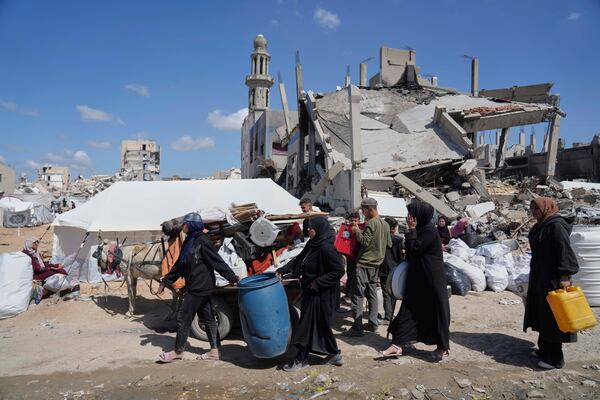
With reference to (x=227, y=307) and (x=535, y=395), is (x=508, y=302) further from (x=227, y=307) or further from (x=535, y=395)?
(x=227, y=307)

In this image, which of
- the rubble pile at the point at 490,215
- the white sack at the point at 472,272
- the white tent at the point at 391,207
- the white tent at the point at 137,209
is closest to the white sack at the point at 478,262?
the rubble pile at the point at 490,215

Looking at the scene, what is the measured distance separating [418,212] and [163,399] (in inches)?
123

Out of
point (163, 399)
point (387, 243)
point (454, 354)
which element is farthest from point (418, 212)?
point (163, 399)

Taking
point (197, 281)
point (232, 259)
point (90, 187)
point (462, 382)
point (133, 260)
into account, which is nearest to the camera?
point (462, 382)

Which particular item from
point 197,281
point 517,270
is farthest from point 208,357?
point 517,270

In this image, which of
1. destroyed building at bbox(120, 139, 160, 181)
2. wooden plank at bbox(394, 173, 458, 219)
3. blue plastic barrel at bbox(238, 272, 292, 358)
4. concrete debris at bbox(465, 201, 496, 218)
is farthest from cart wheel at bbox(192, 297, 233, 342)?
destroyed building at bbox(120, 139, 160, 181)

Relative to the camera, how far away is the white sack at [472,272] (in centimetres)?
736

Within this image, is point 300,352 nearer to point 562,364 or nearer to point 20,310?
point 562,364

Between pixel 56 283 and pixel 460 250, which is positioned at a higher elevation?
pixel 460 250

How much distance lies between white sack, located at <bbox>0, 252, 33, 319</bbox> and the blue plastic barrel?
16.6 feet

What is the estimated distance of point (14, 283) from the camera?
712 cm

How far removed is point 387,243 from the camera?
5.43m

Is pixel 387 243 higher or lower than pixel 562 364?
higher

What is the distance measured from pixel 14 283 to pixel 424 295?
6.90 m
